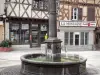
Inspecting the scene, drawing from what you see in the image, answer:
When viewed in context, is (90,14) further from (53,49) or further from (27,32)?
(53,49)

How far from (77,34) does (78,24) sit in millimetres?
1172

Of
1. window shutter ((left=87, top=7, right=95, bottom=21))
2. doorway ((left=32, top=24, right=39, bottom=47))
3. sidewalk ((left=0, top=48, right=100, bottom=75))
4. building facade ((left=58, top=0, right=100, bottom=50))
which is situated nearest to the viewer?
sidewalk ((left=0, top=48, right=100, bottom=75))

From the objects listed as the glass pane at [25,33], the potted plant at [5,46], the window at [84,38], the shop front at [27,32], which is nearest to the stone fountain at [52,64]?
the potted plant at [5,46]

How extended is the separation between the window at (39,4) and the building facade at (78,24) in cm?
199

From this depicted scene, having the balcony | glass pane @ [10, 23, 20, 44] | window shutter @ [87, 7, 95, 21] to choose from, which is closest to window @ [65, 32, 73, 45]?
the balcony

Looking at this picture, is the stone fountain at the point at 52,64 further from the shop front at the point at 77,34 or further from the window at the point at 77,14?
the window at the point at 77,14

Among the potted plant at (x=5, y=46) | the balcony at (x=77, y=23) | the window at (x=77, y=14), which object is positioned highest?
the window at (x=77, y=14)

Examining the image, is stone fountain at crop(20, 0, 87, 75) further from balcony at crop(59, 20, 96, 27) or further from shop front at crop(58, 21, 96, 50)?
balcony at crop(59, 20, 96, 27)

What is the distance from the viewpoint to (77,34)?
85.4 feet

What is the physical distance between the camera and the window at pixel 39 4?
2551 centimetres

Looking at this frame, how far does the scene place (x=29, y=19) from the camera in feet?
82.1

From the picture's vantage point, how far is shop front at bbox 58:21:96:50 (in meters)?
25.4

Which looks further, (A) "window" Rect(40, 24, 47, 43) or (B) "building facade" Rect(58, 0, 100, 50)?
(A) "window" Rect(40, 24, 47, 43)

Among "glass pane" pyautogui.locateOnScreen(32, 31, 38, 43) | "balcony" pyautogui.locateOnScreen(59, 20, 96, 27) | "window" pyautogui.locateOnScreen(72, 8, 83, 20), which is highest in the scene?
"window" pyautogui.locateOnScreen(72, 8, 83, 20)
